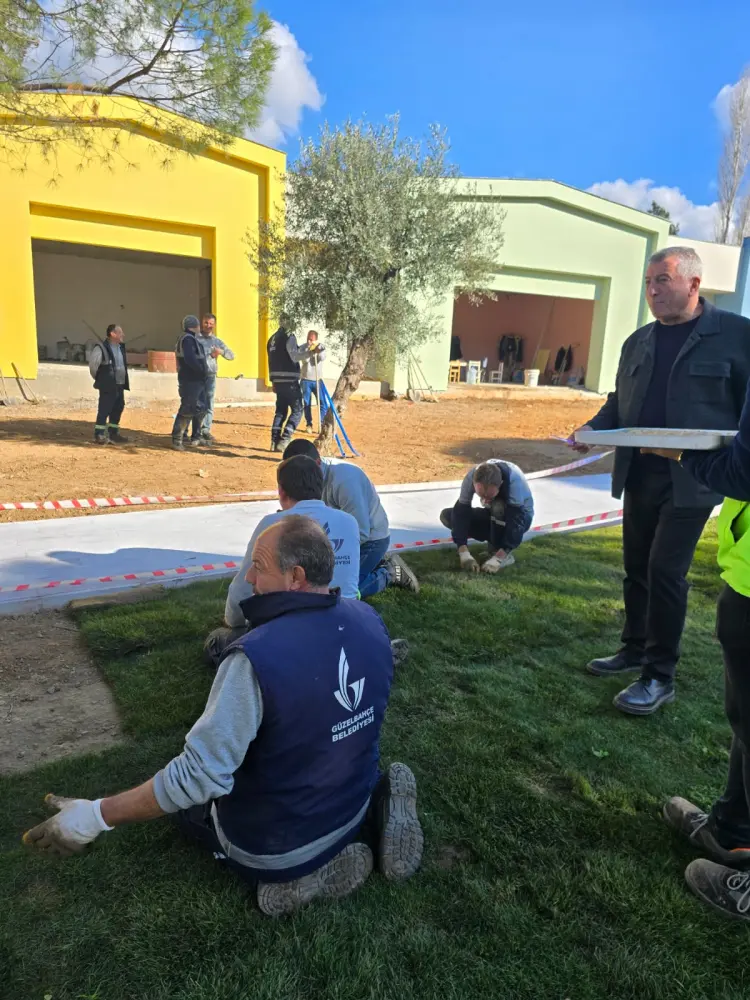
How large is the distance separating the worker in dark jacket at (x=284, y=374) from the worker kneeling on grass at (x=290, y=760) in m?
7.90

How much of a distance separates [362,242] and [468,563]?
16.9 feet

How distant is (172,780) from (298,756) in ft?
1.03

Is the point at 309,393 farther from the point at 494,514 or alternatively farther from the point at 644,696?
the point at 644,696

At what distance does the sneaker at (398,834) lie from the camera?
81.2 inches

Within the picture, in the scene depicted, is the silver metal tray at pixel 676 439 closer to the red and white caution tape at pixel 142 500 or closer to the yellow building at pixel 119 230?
the red and white caution tape at pixel 142 500

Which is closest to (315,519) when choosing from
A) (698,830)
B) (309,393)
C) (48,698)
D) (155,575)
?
(48,698)

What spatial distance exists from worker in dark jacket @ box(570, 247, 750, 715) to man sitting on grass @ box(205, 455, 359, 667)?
114 centimetres

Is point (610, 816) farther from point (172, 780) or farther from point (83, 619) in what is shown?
point (83, 619)

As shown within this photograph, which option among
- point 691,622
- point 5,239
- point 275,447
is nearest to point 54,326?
point 5,239

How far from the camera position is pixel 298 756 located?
1766mm

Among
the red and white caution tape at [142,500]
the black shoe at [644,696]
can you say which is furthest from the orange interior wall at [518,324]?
the black shoe at [644,696]

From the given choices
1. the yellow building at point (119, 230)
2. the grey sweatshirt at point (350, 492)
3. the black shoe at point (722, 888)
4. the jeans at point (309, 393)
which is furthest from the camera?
the yellow building at point (119, 230)

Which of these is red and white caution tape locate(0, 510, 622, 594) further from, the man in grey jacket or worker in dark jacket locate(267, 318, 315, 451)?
the man in grey jacket

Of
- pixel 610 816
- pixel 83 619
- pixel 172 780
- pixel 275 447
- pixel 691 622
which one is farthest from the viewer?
pixel 275 447
